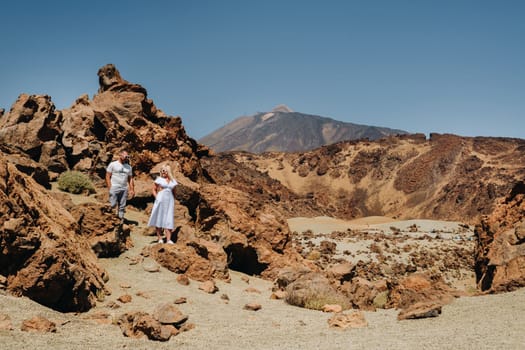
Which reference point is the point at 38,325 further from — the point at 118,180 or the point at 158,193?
the point at 118,180

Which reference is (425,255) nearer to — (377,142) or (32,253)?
(32,253)

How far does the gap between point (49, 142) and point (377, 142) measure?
6098cm

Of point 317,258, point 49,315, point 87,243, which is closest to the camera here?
point 49,315

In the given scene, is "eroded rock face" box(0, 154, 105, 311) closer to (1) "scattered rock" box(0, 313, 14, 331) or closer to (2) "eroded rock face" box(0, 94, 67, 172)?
(1) "scattered rock" box(0, 313, 14, 331)

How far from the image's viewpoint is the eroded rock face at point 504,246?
752cm

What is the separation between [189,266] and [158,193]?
6.19 ft

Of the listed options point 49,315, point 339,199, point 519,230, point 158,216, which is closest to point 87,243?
point 158,216

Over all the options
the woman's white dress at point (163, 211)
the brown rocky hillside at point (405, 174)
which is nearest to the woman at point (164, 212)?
the woman's white dress at point (163, 211)

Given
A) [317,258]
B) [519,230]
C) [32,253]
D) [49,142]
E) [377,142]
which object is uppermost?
[377,142]

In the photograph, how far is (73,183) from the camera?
42.3 feet

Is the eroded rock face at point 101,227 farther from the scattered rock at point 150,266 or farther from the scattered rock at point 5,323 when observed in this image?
the scattered rock at point 5,323

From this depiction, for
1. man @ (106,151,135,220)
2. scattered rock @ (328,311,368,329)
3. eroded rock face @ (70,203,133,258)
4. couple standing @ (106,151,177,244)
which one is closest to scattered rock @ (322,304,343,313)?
scattered rock @ (328,311,368,329)

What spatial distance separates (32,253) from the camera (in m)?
5.74

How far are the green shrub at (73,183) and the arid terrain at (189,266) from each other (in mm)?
219
